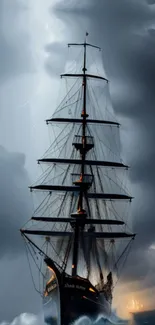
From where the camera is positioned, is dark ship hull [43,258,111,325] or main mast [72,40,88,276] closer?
dark ship hull [43,258,111,325]

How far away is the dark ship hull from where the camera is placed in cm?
11012

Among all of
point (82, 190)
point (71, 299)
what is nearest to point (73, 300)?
point (71, 299)

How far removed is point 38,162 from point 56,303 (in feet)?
91.4

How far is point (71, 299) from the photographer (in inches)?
4336

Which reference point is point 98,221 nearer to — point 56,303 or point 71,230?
point 71,230

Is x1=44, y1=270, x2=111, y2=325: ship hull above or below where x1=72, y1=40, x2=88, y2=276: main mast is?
below

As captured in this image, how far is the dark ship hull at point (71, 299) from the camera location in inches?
4336

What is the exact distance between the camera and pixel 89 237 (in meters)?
128

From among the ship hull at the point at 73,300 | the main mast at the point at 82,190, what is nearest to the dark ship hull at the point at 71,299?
the ship hull at the point at 73,300

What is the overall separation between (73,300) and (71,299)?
15.3 inches

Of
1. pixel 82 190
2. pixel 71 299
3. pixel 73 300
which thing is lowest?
pixel 73 300

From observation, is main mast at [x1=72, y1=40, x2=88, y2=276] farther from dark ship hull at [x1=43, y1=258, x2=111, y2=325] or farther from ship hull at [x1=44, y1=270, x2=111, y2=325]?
ship hull at [x1=44, y1=270, x2=111, y2=325]

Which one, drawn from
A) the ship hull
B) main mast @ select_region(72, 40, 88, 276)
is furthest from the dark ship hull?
main mast @ select_region(72, 40, 88, 276)

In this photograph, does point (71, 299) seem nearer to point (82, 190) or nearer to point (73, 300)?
point (73, 300)
